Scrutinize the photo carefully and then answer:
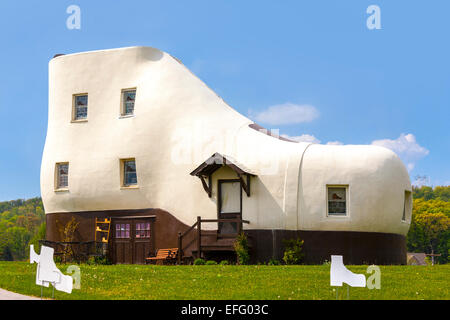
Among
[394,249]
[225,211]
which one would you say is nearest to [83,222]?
[225,211]

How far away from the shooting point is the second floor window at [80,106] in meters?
30.5

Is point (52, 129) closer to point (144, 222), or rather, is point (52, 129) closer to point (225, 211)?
point (144, 222)

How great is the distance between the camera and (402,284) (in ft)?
52.8

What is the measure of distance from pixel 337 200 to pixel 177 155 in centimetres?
735

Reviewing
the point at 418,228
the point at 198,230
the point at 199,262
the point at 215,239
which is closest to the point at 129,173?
the point at 198,230

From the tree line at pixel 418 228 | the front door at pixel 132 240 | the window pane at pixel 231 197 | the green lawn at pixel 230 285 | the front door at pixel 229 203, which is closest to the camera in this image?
the green lawn at pixel 230 285

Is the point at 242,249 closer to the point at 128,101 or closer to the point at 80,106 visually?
the point at 128,101

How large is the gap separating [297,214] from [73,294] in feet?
43.2

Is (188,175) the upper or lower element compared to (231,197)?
upper

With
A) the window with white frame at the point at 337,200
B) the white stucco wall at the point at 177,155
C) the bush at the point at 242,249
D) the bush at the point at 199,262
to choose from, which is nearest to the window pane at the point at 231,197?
the white stucco wall at the point at 177,155

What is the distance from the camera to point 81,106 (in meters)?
30.6

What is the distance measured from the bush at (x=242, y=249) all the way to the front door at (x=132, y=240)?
5030 millimetres

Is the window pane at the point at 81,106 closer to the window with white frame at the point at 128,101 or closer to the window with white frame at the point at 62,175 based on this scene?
the window with white frame at the point at 128,101

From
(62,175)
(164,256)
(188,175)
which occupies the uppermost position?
(62,175)
